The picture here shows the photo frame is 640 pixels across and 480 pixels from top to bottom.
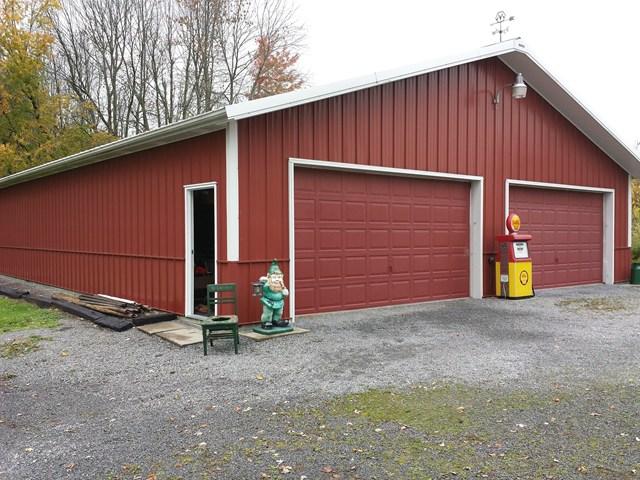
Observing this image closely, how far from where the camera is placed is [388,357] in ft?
18.4

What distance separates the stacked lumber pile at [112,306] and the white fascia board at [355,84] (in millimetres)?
3366

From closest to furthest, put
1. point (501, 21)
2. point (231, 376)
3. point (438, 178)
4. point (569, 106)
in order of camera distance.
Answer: point (231, 376) → point (438, 178) → point (501, 21) → point (569, 106)

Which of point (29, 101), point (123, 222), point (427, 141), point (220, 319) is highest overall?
point (29, 101)

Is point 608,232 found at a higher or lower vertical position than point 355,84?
lower

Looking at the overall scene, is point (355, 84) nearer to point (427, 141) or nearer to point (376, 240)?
point (427, 141)

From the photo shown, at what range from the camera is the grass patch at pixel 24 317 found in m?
7.52

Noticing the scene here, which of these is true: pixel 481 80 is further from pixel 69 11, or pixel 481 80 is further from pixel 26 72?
pixel 69 11

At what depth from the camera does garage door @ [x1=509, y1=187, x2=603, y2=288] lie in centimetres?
1134

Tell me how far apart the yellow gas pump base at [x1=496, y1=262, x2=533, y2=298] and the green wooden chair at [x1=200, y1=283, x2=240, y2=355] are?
5651 mm

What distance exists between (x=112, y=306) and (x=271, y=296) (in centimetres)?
305

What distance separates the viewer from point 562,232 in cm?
1209

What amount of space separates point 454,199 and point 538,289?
3329 millimetres

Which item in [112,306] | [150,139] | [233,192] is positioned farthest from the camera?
[112,306]

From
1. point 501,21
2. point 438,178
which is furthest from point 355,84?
point 501,21
